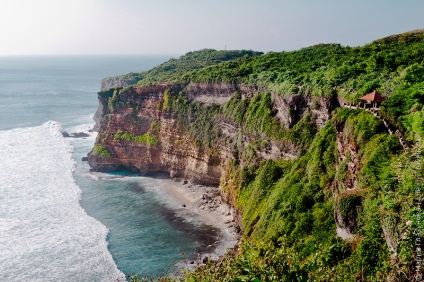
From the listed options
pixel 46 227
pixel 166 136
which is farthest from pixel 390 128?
pixel 166 136

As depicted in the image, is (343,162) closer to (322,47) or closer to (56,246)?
(56,246)

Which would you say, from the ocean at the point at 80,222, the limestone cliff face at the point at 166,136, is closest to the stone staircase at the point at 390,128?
the limestone cliff face at the point at 166,136

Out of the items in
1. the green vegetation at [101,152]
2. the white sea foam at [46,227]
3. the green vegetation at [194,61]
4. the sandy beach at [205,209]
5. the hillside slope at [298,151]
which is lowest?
the white sea foam at [46,227]

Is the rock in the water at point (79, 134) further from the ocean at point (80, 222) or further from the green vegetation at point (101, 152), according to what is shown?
the green vegetation at point (101, 152)

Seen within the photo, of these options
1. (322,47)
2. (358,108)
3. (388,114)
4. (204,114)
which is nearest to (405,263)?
(388,114)

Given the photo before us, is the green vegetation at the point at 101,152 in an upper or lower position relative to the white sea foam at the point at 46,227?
upper

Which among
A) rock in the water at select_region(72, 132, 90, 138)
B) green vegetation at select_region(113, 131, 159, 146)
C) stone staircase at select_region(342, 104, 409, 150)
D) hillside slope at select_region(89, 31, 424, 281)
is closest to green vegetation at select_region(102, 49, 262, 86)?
rock in the water at select_region(72, 132, 90, 138)
